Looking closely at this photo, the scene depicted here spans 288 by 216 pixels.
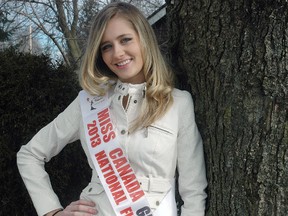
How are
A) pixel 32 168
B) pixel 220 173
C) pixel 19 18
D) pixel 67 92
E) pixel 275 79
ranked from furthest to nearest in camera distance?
pixel 19 18 → pixel 67 92 → pixel 32 168 → pixel 220 173 → pixel 275 79

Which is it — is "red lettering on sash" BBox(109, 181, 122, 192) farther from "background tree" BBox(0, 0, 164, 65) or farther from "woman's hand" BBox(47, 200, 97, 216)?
"background tree" BBox(0, 0, 164, 65)

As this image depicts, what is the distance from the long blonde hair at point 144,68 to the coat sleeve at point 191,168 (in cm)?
15

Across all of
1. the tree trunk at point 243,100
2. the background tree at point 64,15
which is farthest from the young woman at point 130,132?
the background tree at point 64,15

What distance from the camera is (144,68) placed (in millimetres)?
2131

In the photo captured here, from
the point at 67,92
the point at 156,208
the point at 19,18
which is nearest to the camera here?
the point at 156,208

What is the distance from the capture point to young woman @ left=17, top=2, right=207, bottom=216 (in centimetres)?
199

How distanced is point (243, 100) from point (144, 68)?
60 centimetres

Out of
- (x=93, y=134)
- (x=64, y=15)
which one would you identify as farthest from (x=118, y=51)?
(x=64, y=15)

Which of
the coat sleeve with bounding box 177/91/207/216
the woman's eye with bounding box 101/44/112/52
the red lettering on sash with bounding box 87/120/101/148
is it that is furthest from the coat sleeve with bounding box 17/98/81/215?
the coat sleeve with bounding box 177/91/207/216

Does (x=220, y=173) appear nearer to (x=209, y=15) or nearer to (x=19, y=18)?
(x=209, y=15)

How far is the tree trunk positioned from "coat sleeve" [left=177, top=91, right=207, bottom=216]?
0.13 feet

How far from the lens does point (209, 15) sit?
6.14 feet

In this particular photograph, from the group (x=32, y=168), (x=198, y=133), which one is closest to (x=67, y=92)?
(x=32, y=168)

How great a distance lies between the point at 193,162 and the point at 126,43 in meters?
0.69
